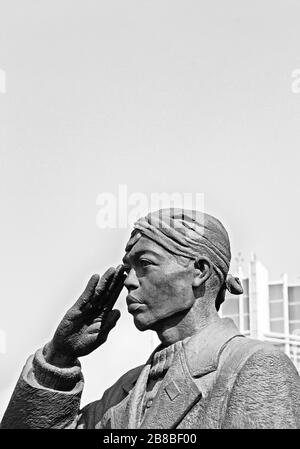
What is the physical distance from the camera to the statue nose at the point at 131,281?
9.12m

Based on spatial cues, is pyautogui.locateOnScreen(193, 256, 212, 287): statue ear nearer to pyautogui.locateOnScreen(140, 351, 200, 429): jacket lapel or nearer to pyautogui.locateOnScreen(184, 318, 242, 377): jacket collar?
pyautogui.locateOnScreen(184, 318, 242, 377): jacket collar

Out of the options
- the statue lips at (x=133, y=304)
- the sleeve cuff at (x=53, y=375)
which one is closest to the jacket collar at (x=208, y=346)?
the statue lips at (x=133, y=304)

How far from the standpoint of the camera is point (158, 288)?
903 cm

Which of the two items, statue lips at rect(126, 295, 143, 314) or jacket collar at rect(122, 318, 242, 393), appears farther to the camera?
statue lips at rect(126, 295, 143, 314)

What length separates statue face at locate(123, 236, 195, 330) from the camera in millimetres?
9031

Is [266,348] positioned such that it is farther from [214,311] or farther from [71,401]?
[71,401]

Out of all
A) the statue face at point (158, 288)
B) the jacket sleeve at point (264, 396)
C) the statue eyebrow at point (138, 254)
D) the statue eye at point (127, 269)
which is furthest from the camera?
the statue eye at point (127, 269)

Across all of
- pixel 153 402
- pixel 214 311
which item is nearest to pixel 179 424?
pixel 153 402

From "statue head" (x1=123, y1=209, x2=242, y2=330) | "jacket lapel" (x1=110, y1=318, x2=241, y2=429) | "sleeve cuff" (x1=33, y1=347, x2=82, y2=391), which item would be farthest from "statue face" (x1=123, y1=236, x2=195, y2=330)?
"sleeve cuff" (x1=33, y1=347, x2=82, y2=391)

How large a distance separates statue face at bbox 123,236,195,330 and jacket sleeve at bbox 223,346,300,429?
678 millimetres

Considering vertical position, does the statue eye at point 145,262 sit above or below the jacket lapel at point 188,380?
above

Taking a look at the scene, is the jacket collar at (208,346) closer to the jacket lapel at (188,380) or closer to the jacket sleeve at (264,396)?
the jacket lapel at (188,380)

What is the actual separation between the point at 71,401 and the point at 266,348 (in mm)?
1466

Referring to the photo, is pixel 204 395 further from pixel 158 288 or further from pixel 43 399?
pixel 43 399
